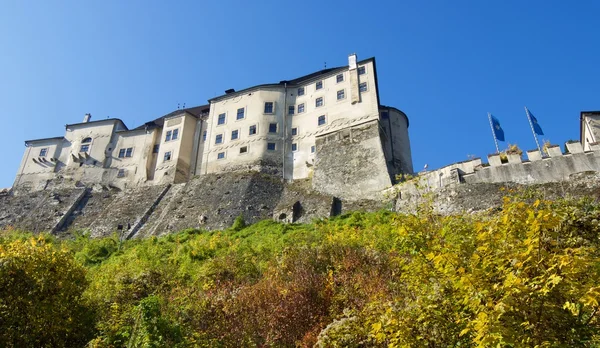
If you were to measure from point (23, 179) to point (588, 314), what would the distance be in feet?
175

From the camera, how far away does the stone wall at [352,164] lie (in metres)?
31.6

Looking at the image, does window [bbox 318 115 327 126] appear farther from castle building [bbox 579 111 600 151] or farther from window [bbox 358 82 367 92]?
castle building [bbox 579 111 600 151]

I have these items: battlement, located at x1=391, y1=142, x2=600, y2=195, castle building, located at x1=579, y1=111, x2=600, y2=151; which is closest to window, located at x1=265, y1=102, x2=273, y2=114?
battlement, located at x1=391, y1=142, x2=600, y2=195

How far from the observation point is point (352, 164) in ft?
Result: 110

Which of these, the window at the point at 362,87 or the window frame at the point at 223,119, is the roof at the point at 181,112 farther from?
the window at the point at 362,87

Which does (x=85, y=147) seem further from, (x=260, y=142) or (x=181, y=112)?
(x=260, y=142)

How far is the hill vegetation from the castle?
47.6ft

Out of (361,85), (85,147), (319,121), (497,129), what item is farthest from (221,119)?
(497,129)

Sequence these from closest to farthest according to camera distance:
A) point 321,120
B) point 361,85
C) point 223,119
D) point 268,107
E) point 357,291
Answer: point 357,291 → point 361,85 → point 321,120 → point 268,107 → point 223,119

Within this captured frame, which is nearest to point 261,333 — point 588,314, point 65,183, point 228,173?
point 588,314

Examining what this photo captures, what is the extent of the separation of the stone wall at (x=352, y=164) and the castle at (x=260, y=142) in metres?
0.08

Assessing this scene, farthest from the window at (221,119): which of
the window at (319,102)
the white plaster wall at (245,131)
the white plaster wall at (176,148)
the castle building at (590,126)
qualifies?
the castle building at (590,126)

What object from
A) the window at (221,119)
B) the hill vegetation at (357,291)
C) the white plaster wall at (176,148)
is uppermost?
the window at (221,119)

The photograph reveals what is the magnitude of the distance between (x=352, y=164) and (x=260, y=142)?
10279mm
